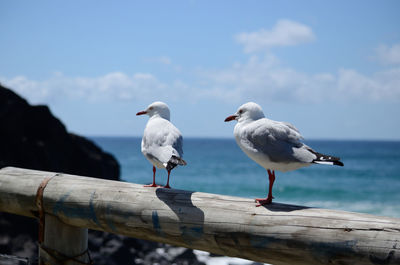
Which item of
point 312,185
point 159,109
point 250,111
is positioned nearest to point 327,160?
point 250,111

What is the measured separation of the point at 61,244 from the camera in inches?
95.1

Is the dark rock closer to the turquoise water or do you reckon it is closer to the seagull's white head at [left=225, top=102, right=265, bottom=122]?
the seagull's white head at [left=225, top=102, right=265, bottom=122]

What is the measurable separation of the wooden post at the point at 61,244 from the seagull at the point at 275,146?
1.14 m

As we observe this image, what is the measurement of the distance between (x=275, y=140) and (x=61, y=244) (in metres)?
1.41

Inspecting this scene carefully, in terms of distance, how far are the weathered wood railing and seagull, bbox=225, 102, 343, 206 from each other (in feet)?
1.33

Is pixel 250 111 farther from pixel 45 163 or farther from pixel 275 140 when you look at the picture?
pixel 45 163

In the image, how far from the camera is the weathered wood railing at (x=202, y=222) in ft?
5.17

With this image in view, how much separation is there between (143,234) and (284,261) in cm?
75

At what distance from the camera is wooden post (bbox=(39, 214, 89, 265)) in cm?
240

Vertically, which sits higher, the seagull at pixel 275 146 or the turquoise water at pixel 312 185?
the seagull at pixel 275 146

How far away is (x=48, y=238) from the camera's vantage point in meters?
2.45

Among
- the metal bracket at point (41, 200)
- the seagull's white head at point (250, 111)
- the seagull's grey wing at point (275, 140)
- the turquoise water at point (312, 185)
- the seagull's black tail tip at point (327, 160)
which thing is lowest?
the turquoise water at point (312, 185)

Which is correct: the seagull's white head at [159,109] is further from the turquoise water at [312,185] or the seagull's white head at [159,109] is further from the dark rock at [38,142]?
the turquoise water at [312,185]

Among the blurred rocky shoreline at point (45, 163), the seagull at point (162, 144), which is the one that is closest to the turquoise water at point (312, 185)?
the blurred rocky shoreline at point (45, 163)
